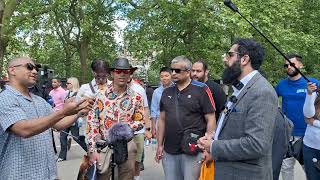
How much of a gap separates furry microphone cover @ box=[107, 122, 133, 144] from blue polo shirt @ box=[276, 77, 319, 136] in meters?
2.49

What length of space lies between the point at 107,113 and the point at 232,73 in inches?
78.7

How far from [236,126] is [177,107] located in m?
1.92

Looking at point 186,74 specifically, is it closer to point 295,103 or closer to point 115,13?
point 295,103

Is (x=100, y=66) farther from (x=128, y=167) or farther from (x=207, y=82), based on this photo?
(x=128, y=167)

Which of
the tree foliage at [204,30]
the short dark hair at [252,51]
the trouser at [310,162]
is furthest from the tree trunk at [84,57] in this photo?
the short dark hair at [252,51]

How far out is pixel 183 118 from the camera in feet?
16.7

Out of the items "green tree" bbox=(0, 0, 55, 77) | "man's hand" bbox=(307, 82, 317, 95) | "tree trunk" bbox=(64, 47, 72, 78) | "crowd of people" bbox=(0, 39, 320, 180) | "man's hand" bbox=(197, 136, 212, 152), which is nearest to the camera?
"crowd of people" bbox=(0, 39, 320, 180)

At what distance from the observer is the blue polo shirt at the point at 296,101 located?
19.7 ft

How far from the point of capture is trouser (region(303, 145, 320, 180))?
5.10 meters

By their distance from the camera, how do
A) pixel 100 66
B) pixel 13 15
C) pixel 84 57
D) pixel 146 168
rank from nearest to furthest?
1. pixel 100 66
2. pixel 146 168
3. pixel 13 15
4. pixel 84 57

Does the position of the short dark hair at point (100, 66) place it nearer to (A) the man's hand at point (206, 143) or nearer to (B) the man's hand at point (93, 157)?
(B) the man's hand at point (93, 157)

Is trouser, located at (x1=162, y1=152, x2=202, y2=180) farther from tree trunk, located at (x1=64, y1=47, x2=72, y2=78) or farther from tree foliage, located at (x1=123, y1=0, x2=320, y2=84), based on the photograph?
tree trunk, located at (x1=64, y1=47, x2=72, y2=78)

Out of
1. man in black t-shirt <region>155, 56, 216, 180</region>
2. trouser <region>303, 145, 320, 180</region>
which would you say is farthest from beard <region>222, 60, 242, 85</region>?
trouser <region>303, 145, 320, 180</region>

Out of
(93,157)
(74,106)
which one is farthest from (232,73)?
(93,157)
